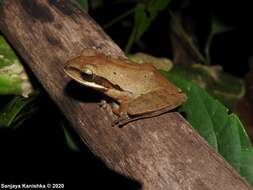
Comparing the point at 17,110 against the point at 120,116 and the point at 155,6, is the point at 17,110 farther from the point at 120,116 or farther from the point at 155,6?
the point at 155,6

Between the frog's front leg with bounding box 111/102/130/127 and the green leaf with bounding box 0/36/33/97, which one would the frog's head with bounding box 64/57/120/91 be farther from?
the green leaf with bounding box 0/36/33/97

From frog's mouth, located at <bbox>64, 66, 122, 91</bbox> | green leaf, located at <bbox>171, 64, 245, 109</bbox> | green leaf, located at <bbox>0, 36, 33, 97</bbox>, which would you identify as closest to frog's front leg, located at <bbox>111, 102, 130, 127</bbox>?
frog's mouth, located at <bbox>64, 66, 122, 91</bbox>

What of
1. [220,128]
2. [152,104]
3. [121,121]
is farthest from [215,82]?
[121,121]

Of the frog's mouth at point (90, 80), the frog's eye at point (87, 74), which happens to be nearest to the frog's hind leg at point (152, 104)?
the frog's mouth at point (90, 80)

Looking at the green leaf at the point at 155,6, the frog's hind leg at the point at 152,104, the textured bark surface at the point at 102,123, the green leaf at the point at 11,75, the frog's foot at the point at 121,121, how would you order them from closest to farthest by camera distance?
the textured bark surface at the point at 102,123 < the frog's foot at the point at 121,121 < the frog's hind leg at the point at 152,104 < the green leaf at the point at 11,75 < the green leaf at the point at 155,6

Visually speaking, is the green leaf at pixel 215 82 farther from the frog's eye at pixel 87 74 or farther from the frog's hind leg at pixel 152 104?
the frog's eye at pixel 87 74

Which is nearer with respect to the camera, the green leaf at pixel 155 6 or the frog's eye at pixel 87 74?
the frog's eye at pixel 87 74
